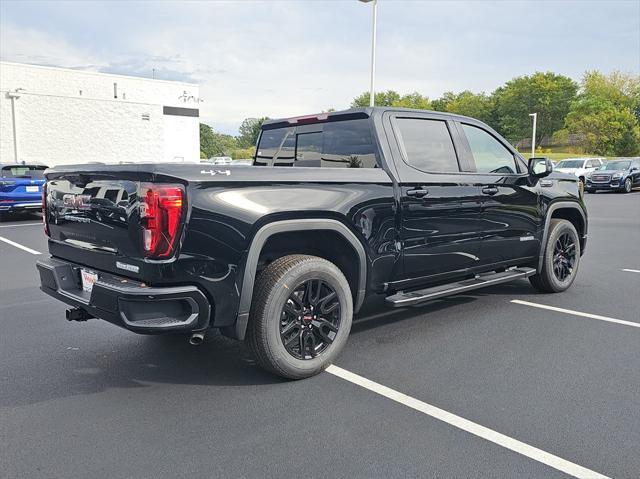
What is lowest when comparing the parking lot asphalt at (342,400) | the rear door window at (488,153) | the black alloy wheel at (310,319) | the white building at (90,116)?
the parking lot asphalt at (342,400)

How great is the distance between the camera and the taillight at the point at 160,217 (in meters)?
3.17

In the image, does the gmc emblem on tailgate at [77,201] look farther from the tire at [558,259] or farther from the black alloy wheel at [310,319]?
the tire at [558,259]

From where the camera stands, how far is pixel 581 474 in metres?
2.65

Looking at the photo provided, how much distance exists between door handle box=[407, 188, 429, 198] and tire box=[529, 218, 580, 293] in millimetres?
2182

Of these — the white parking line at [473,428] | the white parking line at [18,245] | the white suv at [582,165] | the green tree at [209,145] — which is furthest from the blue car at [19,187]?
the green tree at [209,145]

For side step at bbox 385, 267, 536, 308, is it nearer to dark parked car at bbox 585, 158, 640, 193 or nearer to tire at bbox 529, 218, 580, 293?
tire at bbox 529, 218, 580, 293

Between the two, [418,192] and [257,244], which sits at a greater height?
[418,192]

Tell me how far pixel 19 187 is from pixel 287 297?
12554 mm

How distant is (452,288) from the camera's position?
484cm

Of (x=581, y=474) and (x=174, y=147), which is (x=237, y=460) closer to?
(x=581, y=474)

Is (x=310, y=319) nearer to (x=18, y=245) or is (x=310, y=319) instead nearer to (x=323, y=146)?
(x=323, y=146)

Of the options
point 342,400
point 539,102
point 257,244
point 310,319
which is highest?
point 539,102

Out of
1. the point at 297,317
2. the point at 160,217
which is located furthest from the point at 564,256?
the point at 160,217

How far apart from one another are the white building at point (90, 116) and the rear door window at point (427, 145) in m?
36.7
